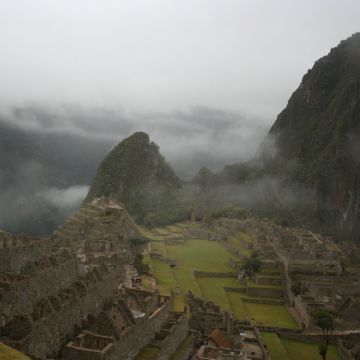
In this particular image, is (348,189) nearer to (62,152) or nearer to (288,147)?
(288,147)

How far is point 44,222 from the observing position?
52.7 meters

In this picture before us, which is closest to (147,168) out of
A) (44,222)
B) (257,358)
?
(44,222)

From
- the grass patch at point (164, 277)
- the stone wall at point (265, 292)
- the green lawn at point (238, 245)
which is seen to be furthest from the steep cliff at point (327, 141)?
the grass patch at point (164, 277)

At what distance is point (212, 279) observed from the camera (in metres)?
39.3

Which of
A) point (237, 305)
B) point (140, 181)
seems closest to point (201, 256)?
point (237, 305)

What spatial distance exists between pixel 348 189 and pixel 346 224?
723cm

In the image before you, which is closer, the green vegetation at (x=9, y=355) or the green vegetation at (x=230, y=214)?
the green vegetation at (x=9, y=355)

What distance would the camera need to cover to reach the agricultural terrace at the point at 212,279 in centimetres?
3216

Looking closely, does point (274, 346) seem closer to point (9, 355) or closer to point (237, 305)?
point (237, 305)

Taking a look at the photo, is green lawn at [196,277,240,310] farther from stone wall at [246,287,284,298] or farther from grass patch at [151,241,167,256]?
grass patch at [151,241,167,256]

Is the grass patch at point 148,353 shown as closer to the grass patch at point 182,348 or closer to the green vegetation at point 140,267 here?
the grass patch at point 182,348

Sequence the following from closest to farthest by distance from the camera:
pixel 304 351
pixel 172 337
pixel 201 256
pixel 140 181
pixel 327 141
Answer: pixel 172 337, pixel 304 351, pixel 201 256, pixel 140 181, pixel 327 141

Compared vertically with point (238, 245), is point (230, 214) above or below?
below

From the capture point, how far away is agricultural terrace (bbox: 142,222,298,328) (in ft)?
105
